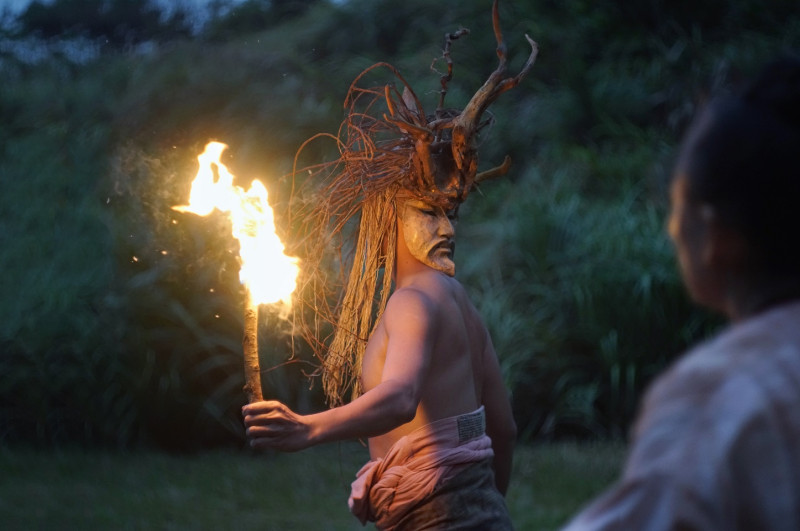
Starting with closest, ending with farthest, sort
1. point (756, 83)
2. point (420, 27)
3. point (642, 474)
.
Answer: point (642, 474) → point (756, 83) → point (420, 27)

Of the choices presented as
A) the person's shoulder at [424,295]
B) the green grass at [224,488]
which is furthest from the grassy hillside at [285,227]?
the person's shoulder at [424,295]

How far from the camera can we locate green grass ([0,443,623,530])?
209 inches

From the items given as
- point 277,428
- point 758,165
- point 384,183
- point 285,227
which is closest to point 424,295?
point 384,183

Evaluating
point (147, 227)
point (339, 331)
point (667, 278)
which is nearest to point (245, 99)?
point (147, 227)

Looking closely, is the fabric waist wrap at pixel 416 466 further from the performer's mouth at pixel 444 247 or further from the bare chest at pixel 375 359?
the performer's mouth at pixel 444 247

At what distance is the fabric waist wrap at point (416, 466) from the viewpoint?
2.53 metres

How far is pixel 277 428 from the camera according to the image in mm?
2303

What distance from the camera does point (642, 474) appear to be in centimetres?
98

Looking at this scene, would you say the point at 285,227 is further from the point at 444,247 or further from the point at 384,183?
the point at 444,247

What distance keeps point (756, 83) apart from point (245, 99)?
306 inches

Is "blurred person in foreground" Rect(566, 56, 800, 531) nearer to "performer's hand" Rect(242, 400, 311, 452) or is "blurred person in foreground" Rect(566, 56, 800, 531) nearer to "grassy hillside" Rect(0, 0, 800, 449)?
"performer's hand" Rect(242, 400, 311, 452)

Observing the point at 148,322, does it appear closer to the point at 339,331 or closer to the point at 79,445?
the point at 79,445

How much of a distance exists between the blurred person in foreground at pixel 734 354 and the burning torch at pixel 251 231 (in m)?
1.50

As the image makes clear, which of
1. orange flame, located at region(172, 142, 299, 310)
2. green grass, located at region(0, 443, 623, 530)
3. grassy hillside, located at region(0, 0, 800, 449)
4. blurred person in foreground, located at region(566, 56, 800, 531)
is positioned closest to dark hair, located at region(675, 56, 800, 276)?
blurred person in foreground, located at region(566, 56, 800, 531)
